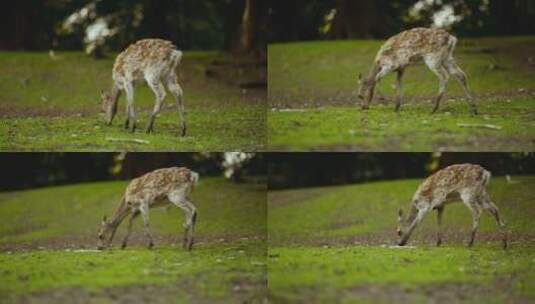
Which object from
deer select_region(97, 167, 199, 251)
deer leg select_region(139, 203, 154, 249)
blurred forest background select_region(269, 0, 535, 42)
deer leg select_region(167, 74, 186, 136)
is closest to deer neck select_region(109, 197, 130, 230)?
deer select_region(97, 167, 199, 251)

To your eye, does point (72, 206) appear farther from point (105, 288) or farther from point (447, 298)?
point (447, 298)

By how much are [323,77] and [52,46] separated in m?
2.52

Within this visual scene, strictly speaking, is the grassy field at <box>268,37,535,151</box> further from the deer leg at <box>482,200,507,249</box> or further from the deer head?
the deer leg at <box>482,200,507,249</box>

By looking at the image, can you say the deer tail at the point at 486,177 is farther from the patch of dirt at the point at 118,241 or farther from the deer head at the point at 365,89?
the patch of dirt at the point at 118,241

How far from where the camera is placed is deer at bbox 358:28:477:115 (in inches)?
325

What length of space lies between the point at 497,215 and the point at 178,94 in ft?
9.61

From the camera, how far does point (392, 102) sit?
8344 mm

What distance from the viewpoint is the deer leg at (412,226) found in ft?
27.3

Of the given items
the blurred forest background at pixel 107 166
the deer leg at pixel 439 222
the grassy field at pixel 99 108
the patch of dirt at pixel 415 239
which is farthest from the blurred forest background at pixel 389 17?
the patch of dirt at pixel 415 239

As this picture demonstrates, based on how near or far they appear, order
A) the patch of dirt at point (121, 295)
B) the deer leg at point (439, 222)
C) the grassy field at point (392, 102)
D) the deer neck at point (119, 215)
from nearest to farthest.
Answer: the patch of dirt at point (121, 295)
the grassy field at point (392, 102)
the deer leg at point (439, 222)
the deer neck at point (119, 215)

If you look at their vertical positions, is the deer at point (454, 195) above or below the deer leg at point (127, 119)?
below

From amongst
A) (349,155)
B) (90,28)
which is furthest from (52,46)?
(349,155)

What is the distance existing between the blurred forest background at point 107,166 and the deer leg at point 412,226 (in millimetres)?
1318

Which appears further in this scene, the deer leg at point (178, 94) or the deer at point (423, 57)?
the deer leg at point (178, 94)
